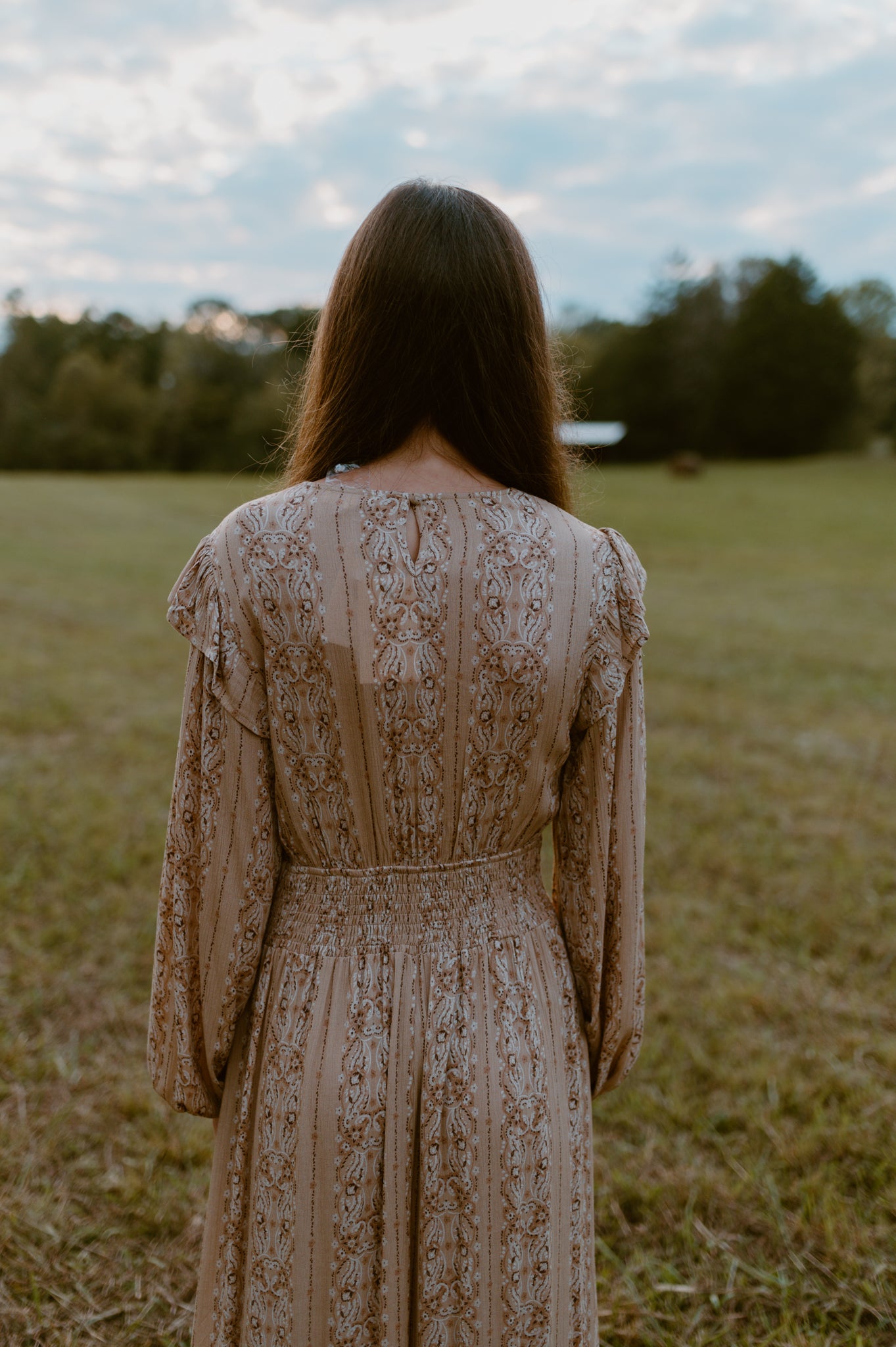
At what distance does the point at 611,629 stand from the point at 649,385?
3601 centimetres

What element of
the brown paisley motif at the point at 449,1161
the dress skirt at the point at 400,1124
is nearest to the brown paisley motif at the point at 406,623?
the dress skirt at the point at 400,1124

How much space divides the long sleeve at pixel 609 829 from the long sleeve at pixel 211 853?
0.42 meters

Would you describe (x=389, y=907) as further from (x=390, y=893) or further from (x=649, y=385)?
(x=649, y=385)

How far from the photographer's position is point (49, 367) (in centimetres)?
4306

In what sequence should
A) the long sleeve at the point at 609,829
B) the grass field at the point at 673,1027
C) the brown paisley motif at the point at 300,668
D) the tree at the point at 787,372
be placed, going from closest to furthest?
the brown paisley motif at the point at 300,668
the long sleeve at the point at 609,829
the grass field at the point at 673,1027
the tree at the point at 787,372

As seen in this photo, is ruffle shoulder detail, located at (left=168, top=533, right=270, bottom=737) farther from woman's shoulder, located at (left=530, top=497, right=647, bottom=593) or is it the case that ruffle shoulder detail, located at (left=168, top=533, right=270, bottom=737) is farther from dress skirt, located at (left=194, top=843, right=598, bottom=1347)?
woman's shoulder, located at (left=530, top=497, right=647, bottom=593)

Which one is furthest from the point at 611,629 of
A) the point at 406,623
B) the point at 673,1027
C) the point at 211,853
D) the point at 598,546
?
the point at 673,1027

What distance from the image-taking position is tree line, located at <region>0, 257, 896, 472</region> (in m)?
33.6

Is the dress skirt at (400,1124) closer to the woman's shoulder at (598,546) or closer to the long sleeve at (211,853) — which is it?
the long sleeve at (211,853)

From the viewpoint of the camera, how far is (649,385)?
34844 millimetres

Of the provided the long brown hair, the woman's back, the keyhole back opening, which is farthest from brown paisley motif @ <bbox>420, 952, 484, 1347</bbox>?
the long brown hair

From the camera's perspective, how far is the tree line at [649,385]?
3359 cm

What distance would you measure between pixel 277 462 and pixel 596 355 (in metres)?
37.1

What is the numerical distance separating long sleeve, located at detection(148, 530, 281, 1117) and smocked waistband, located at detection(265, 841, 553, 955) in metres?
0.04
